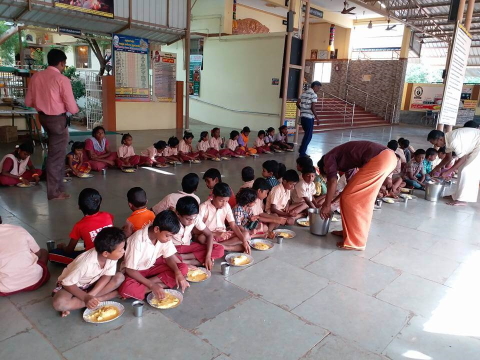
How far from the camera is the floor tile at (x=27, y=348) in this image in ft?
6.56

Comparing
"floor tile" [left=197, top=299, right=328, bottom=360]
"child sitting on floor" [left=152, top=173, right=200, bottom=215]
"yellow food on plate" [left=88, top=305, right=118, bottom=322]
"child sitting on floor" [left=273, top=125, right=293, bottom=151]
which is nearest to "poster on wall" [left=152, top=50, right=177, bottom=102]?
"child sitting on floor" [left=273, top=125, right=293, bottom=151]

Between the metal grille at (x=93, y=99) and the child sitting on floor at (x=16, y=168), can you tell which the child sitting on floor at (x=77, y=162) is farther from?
the metal grille at (x=93, y=99)

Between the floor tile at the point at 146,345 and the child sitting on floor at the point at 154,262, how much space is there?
0.85ft

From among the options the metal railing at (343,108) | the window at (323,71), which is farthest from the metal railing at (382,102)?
the window at (323,71)

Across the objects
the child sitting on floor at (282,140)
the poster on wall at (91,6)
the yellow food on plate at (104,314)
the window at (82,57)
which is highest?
the poster on wall at (91,6)

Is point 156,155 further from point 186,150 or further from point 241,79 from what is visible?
point 241,79

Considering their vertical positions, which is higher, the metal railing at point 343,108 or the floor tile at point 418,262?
the metal railing at point 343,108

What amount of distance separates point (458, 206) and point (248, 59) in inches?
349

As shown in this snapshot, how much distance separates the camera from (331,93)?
20.4m

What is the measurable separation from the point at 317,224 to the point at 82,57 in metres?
17.8

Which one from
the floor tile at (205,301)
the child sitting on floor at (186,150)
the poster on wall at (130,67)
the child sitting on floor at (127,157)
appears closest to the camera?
the floor tile at (205,301)

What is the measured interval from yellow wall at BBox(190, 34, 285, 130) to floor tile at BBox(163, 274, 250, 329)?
9.56 m

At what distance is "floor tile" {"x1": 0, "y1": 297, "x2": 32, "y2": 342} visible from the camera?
2.18 meters

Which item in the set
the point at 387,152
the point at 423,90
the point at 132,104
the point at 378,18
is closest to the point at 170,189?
the point at 387,152
